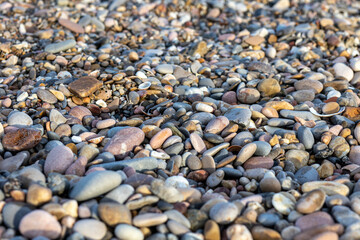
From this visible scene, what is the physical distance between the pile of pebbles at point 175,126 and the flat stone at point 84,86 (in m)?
0.01

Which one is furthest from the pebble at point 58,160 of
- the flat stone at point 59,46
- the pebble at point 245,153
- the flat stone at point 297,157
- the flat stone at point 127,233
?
the flat stone at point 59,46

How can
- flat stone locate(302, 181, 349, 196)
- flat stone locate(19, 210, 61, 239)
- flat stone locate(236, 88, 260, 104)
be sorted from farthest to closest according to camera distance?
flat stone locate(236, 88, 260, 104), flat stone locate(302, 181, 349, 196), flat stone locate(19, 210, 61, 239)

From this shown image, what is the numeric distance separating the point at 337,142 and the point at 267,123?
0.60 metres

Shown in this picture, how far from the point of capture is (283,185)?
2484 millimetres

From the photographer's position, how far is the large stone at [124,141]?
9.09 feet

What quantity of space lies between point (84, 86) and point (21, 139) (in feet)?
3.09

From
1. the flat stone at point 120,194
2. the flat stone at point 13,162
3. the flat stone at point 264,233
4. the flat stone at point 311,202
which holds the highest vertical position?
the flat stone at point 311,202

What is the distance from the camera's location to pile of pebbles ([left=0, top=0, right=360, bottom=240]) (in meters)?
2.07

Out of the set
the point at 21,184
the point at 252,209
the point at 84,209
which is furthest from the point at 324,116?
the point at 21,184

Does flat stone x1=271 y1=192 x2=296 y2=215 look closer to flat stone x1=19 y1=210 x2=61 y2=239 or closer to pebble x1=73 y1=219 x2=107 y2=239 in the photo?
pebble x1=73 y1=219 x2=107 y2=239

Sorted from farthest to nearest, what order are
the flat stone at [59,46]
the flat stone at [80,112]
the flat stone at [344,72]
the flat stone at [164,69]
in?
1. the flat stone at [59,46]
2. the flat stone at [344,72]
3. the flat stone at [164,69]
4. the flat stone at [80,112]

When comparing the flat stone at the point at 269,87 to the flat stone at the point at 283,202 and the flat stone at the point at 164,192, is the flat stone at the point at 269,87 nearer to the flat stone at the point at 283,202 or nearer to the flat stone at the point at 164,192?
the flat stone at the point at 283,202

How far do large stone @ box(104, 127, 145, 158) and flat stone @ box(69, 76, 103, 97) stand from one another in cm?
81

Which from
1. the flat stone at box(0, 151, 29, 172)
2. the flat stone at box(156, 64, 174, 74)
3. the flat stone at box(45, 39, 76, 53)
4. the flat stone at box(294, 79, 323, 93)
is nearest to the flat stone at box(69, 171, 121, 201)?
the flat stone at box(0, 151, 29, 172)
